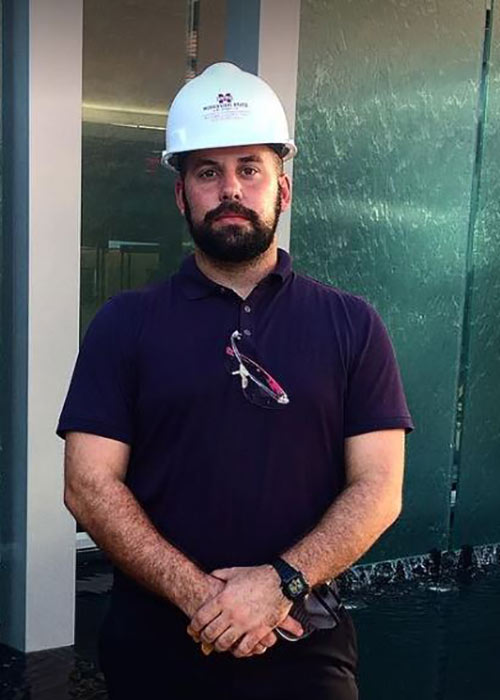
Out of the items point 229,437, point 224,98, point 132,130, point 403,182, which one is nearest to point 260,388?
point 229,437

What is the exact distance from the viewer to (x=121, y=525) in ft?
6.68

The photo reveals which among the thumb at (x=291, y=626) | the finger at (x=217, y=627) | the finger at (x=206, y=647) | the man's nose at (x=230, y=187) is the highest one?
the man's nose at (x=230, y=187)

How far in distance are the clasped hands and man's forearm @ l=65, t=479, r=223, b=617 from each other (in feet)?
0.09

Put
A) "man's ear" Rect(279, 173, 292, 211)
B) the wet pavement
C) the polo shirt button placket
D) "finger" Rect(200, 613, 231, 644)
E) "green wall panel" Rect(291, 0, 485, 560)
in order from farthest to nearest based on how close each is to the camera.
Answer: "green wall panel" Rect(291, 0, 485, 560) → the wet pavement → "man's ear" Rect(279, 173, 292, 211) → the polo shirt button placket → "finger" Rect(200, 613, 231, 644)

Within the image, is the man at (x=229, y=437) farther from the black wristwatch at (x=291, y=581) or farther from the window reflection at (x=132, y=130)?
the window reflection at (x=132, y=130)

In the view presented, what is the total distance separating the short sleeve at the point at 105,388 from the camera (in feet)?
6.81

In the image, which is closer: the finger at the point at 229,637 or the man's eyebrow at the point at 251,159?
the finger at the point at 229,637

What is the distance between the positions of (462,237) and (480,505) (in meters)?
1.45

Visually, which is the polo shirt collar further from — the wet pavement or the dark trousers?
the wet pavement

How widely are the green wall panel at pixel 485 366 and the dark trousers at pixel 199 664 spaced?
337 cm

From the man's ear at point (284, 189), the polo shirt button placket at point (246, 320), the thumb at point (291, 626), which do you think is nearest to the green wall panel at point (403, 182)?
the man's ear at point (284, 189)

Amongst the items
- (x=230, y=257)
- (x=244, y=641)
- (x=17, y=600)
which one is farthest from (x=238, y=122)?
(x=17, y=600)

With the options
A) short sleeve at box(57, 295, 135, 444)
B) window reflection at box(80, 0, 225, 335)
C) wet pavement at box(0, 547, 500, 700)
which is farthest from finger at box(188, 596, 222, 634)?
window reflection at box(80, 0, 225, 335)

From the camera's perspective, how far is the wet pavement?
3.85 meters
